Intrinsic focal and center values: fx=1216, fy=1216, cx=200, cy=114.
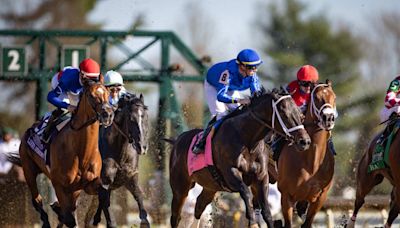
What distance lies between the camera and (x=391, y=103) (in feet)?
43.7

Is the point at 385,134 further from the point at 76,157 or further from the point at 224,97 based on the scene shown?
the point at 76,157

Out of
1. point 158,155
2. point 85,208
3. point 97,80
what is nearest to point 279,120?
point 97,80

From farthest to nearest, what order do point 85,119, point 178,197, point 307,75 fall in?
1. point 178,197
2. point 307,75
3. point 85,119

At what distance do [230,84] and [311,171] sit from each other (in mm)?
1248

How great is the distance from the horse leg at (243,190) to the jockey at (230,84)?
79cm

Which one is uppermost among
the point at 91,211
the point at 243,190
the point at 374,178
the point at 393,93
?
the point at 393,93

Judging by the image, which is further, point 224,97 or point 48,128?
point 48,128

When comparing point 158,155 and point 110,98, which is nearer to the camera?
point 110,98

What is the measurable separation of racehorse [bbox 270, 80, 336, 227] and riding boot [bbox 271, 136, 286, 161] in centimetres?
36

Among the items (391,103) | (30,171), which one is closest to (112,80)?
(30,171)

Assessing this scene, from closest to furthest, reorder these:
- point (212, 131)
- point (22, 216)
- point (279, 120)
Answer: point (279, 120)
point (212, 131)
point (22, 216)

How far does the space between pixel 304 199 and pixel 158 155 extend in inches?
227

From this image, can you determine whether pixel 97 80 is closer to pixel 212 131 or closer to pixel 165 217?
pixel 212 131

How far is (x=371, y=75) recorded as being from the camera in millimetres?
37500
